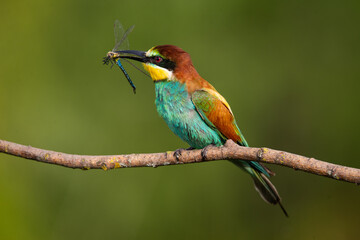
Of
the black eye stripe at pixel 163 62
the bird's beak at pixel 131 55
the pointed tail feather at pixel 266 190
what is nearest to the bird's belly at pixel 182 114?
the black eye stripe at pixel 163 62

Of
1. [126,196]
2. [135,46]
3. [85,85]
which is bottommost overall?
[126,196]

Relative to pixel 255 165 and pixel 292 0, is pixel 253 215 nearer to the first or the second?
pixel 255 165

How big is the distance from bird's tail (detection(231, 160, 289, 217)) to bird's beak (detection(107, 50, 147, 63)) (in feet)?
2.88

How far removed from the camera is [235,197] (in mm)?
3846

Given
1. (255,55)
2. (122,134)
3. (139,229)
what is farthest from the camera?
(255,55)

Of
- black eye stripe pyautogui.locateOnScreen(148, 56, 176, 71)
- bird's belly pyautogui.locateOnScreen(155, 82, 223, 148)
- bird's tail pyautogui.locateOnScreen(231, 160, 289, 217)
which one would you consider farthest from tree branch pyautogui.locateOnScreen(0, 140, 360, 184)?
black eye stripe pyautogui.locateOnScreen(148, 56, 176, 71)

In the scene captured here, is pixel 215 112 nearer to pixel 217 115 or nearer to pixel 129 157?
pixel 217 115

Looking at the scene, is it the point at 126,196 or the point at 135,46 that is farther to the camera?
the point at 135,46

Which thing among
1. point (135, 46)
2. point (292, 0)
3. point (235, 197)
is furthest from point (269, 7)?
point (235, 197)

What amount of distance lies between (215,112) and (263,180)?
0.51 m

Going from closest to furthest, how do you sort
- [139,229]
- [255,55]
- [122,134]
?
[139,229] → [122,134] → [255,55]

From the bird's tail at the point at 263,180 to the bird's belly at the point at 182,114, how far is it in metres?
0.27

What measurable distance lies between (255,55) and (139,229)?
1.88 m

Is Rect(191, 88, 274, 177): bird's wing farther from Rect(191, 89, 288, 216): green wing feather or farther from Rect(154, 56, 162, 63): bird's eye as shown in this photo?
Rect(154, 56, 162, 63): bird's eye
